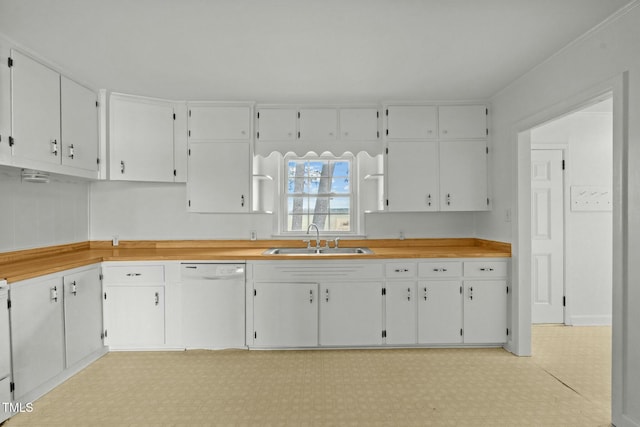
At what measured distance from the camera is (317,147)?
12.0 ft

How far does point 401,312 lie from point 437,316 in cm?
34

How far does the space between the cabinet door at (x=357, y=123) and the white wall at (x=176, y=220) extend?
943mm

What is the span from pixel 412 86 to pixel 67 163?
3.13 metres

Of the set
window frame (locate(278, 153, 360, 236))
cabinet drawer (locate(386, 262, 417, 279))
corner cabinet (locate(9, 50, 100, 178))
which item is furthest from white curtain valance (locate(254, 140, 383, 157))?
corner cabinet (locate(9, 50, 100, 178))

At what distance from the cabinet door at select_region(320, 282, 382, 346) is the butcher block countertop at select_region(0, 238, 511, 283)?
0.32m

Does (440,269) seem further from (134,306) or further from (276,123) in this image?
(134,306)

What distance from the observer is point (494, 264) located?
3.27 meters

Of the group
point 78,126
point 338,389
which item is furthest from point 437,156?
point 78,126

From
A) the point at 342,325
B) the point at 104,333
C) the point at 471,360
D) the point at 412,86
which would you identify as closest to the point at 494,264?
the point at 471,360

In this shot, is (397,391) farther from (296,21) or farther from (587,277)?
(587,277)

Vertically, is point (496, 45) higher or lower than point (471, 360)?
higher

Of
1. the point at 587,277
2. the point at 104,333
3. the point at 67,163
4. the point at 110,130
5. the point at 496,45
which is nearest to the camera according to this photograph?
the point at 496,45

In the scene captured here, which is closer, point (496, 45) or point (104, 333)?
point (496, 45)

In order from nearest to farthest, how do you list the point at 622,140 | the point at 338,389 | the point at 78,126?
the point at 622,140, the point at 338,389, the point at 78,126
